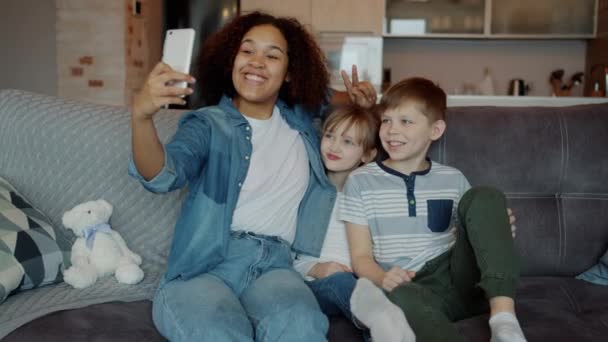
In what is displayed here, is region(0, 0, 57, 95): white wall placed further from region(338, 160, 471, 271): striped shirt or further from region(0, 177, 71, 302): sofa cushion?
region(338, 160, 471, 271): striped shirt

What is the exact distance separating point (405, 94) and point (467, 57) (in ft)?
11.0

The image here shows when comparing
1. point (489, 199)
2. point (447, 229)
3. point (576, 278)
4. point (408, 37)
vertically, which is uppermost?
point (408, 37)

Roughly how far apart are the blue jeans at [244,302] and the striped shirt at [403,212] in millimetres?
254

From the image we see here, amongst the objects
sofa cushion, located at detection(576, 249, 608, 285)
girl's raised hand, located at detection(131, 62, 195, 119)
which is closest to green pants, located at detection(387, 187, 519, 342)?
sofa cushion, located at detection(576, 249, 608, 285)

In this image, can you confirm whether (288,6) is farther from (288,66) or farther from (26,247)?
(26,247)

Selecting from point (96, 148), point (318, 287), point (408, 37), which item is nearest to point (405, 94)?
point (318, 287)

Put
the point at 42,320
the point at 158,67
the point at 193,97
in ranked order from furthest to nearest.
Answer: the point at 193,97
the point at 42,320
the point at 158,67

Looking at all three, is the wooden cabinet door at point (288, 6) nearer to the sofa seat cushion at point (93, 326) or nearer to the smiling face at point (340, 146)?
the smiling face at point (340, 146)

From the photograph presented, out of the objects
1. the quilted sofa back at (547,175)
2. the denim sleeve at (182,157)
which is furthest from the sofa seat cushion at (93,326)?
the quilted sofa back at (547,175)

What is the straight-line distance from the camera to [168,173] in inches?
48.8

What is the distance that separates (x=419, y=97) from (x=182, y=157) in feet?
2.24

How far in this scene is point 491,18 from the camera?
4.48 meters

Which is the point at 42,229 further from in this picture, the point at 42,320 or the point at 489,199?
the point at 489,199

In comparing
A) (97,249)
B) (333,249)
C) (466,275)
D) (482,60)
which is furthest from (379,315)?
(482,60)
